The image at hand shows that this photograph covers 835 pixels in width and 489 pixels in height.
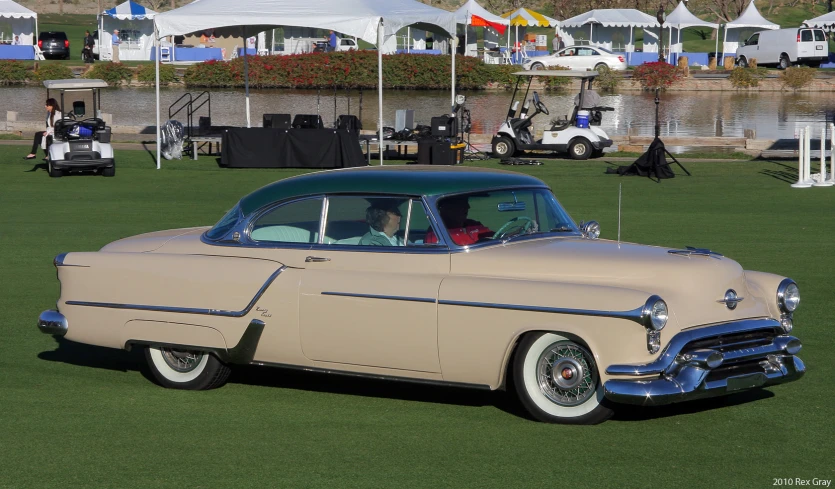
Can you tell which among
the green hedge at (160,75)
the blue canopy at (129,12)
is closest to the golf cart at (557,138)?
the green hedge at (160,75)

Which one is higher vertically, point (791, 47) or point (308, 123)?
point (791, 47)

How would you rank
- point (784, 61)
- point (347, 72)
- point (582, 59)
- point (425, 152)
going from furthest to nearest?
point (784, 61) → point (582, 59) → point (347, 72) → point (425, 152)

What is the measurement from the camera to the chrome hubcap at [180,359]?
22.9 ft

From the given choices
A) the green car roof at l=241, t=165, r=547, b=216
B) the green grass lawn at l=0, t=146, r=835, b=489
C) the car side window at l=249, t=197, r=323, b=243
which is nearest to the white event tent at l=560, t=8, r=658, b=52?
the green grass lawn at l=0, t=146, r=835, b=489

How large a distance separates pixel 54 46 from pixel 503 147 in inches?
1763

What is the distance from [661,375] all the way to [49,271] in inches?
287

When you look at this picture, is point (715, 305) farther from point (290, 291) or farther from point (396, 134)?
point (396, 134)

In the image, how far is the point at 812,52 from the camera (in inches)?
2256

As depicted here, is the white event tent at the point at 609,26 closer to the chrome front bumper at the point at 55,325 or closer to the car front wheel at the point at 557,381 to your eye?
the chrome front bumper at the point at 55,325

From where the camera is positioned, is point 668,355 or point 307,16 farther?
point 307,16

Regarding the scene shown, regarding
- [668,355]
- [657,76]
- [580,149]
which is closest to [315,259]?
[668,355]

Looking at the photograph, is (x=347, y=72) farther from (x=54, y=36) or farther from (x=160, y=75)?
(x=54, y=36)

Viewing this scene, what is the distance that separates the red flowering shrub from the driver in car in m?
44.6

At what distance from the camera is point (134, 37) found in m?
64.0
